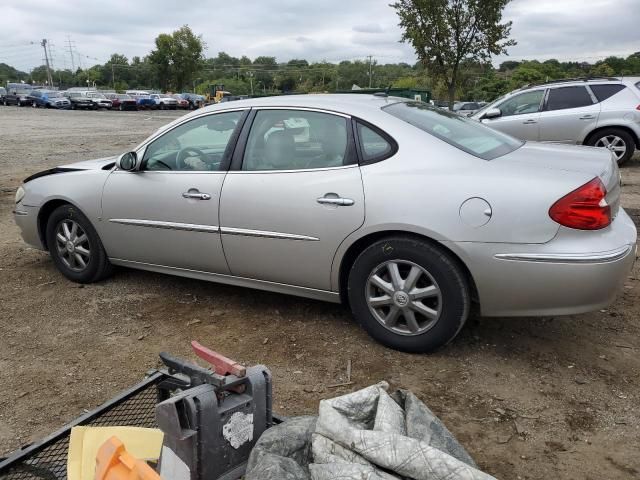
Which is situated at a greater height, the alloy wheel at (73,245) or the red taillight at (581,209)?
the red taillight at (581,209)

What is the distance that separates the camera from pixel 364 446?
1.81 m

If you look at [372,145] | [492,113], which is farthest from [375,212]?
[492,113]

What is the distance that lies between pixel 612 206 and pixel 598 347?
0.92 m

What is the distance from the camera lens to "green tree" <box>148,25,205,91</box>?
62.8m

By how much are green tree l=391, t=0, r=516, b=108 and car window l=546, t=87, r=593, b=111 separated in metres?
7.19

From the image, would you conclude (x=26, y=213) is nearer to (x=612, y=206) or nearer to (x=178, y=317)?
(x=178, y=317)

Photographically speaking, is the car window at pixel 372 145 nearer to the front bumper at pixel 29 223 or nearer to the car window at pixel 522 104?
the front bumper at pixel 29 223

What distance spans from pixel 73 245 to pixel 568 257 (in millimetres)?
3679

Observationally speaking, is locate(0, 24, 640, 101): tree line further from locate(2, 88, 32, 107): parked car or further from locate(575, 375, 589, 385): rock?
locate(2, 88, 32, 107): parked car

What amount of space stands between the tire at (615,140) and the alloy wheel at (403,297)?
316 inches

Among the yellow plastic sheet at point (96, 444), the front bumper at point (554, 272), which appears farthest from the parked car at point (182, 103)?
the yellow plastic sheet at point (96, 444)

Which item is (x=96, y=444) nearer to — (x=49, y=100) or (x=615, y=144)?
(x=615, y=144)

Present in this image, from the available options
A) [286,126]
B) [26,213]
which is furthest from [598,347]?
[26,213]

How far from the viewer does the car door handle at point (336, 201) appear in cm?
335
